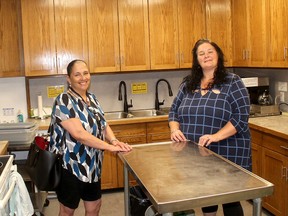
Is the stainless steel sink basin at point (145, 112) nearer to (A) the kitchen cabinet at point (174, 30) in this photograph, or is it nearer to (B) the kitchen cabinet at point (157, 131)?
(B) the kitchen cabinet at point (157, 131)

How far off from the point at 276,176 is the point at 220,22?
1.84 meters

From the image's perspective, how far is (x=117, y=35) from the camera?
12.5 feet

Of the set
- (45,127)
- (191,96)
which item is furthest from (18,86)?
(191,96)

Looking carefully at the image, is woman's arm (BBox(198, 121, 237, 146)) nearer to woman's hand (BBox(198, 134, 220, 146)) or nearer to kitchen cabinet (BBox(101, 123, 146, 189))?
woman's hand (BBox(198, 134, 220, 146))

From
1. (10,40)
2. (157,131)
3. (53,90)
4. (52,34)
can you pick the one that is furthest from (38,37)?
(157,131)

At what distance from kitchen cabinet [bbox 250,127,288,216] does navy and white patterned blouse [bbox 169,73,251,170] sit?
24.9 inches

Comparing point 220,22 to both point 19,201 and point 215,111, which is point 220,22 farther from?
point 19,201

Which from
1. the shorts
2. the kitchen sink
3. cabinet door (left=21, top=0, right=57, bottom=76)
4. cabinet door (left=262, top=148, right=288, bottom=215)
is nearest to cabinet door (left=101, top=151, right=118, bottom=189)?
the kitchen sink

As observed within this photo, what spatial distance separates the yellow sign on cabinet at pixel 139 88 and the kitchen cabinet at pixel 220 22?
2.98ft

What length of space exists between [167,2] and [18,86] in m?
1.78

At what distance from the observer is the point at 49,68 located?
369 cm

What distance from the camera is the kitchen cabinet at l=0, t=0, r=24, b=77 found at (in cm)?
362

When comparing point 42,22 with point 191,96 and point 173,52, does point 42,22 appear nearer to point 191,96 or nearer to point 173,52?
point 173,52

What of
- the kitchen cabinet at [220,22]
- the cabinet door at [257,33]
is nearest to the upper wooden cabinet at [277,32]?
the cabinet door at [257,33]
